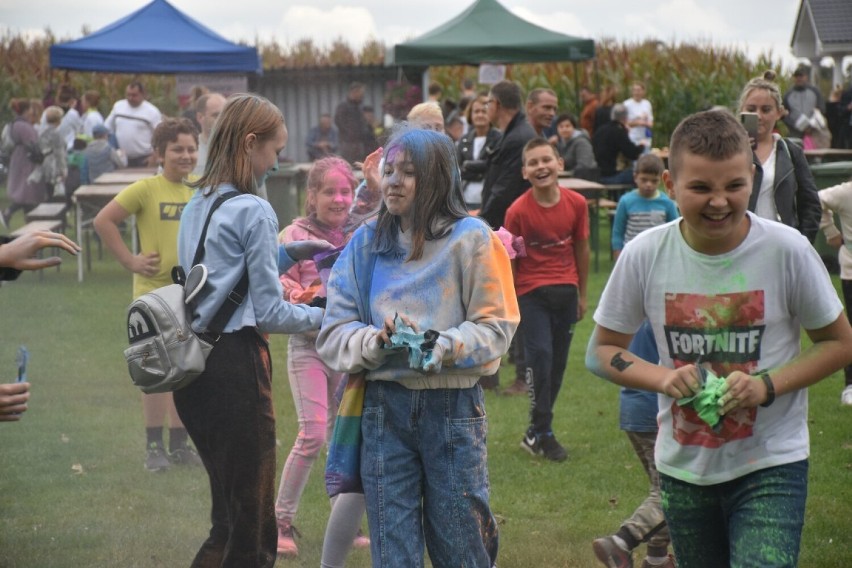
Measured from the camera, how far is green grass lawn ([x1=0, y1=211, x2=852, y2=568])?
5.54 meters

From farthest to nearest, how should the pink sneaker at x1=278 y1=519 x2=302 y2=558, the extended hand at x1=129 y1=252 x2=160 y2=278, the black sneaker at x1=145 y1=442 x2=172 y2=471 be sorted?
the black sneaker at x1=145 y1=442 x2=172 y2=471
the extended hand at x1=129 y1=252 x2=160 y2=278
the pink sneaker at x1=278 y1=519 x2=302 y2=558

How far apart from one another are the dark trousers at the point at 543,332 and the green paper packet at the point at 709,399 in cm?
400

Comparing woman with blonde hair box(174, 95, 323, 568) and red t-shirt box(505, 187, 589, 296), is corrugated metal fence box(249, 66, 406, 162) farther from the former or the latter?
woman with blonde hair box(174, 95, 323, 568)

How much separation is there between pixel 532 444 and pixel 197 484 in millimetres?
2088

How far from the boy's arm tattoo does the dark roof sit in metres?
24.8

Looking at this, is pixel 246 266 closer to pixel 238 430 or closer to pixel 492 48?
pixel 238 430

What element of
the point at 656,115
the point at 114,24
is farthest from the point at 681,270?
the point at 656,115

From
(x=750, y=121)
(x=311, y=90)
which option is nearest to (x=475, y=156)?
(x=750, y=121)

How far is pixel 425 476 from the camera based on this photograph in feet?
12.3

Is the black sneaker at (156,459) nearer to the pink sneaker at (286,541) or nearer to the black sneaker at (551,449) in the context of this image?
the pink sneaker at (286,541)

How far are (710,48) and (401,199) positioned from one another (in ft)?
93.4

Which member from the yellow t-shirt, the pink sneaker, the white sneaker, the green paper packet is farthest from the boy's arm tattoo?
the white sneaker

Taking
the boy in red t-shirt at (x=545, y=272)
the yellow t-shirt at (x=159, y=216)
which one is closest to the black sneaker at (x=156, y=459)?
the yellow t-shirt at (x=159, y=216)

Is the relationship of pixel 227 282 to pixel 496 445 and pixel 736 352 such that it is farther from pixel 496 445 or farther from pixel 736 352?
pixel 496 445
